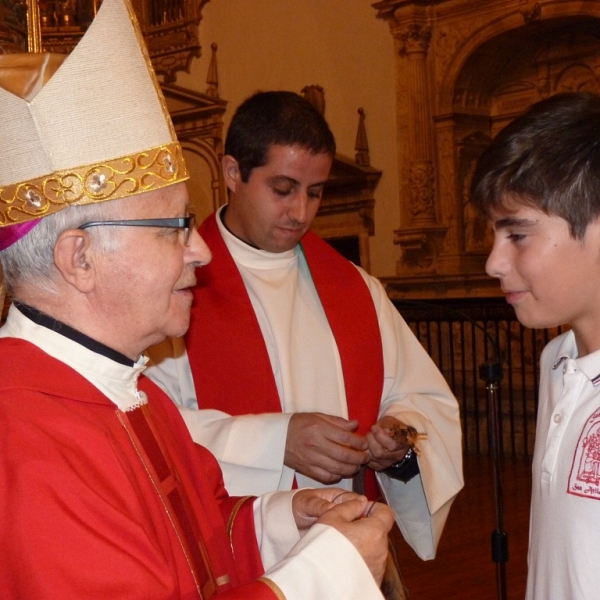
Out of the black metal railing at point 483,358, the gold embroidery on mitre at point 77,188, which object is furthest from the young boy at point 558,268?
the black metal railing at point 483,358

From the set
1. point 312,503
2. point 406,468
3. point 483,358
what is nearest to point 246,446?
point 406,468

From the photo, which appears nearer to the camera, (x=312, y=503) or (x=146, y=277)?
(x=146, y=277)

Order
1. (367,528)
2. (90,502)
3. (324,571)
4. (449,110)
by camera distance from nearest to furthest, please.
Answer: (90,502) → (324,571) → (367,528) → (449,110)

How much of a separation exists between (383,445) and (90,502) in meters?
1.36

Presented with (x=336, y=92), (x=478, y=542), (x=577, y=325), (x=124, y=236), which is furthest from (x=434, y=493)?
(x=336, y=92)

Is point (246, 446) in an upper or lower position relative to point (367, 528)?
lower

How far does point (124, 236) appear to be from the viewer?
160 cm

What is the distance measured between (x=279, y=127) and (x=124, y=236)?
143 centimetres

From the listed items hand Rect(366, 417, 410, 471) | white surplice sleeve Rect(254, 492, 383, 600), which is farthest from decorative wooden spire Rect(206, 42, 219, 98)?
white surplice sleeve Rect(254, 492, 383, 600)

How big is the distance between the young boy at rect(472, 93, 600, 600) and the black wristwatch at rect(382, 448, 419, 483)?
84 cm

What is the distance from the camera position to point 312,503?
1912mm

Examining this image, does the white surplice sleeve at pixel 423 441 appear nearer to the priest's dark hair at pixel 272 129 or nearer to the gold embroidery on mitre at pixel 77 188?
the priest's dark hair at pixel 272 129

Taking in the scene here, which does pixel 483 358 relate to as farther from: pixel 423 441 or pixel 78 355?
pixel 78 355

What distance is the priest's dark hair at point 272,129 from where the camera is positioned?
9.61 feet
